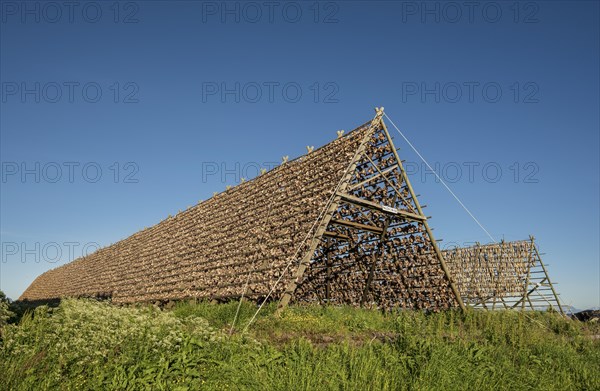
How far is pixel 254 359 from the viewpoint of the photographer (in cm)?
607

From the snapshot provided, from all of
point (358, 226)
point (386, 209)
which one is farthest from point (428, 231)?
point (358, 226)

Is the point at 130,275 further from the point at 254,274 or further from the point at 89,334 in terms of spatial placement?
the point at 89,334

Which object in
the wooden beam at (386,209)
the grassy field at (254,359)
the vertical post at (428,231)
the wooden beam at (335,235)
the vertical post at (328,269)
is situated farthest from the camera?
the vertical post at (328,269)

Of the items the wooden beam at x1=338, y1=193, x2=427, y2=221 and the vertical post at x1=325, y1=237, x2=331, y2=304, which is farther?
the vertical post at x1=325, y1=237, x2=331, y2=304

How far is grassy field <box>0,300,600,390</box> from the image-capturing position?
18.2ft

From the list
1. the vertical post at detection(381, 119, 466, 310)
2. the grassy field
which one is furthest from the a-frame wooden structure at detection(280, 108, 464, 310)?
the grassy field

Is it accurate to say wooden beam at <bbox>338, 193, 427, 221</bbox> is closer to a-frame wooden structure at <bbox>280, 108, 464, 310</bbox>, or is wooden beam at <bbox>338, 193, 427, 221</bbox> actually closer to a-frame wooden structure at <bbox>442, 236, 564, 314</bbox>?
a-frame wooden structure at <bbox>280, 108, 464, 310</bbox>

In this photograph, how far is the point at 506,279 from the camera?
21.4 m

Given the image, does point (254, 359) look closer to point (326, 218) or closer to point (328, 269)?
point (326, 218)

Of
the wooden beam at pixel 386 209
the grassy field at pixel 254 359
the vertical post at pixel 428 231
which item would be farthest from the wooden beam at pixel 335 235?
the grassy field at pixel 254 359

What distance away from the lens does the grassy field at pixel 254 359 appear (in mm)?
5562

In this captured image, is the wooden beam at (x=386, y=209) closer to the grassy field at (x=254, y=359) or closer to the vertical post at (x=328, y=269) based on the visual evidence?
the vertical post at (x=328, y=269)

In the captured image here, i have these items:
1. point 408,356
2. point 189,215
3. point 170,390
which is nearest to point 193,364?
point 170,390

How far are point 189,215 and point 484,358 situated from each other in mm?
15531
